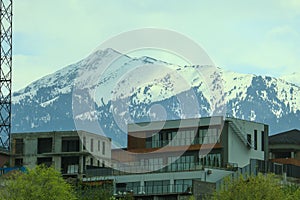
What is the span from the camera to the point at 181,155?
148500 millimetres

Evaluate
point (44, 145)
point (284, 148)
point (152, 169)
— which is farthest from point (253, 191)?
point (44, 145)

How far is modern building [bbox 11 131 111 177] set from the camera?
576 ft

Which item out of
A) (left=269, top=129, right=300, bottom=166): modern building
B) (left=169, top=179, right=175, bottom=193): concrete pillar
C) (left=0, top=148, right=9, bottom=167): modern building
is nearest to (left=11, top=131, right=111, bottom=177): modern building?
(left=0, top=148, right=9, bottom=167): modern building

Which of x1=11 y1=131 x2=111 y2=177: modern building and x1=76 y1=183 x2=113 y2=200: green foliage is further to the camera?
x1=11 y1=131 x2=111 y2=177: modern building

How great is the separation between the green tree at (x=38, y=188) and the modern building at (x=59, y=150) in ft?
184

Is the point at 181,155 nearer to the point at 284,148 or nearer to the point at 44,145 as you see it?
the point at 284,148

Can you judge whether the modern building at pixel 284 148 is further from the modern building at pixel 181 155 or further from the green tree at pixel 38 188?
the green tree at pixel 38 188

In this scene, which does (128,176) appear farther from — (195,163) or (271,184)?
(271,184)

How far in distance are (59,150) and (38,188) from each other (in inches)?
2525

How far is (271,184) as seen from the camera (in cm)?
10975

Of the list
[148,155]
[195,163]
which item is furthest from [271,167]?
[148,155]

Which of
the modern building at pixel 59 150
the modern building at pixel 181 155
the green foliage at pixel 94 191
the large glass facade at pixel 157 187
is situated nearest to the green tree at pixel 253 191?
the green foliage at pixel 94 191

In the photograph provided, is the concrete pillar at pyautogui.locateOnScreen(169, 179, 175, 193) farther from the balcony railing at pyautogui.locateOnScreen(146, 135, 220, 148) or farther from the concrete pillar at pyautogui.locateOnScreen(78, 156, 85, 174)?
the concrete pillar at pyautogui.locateOnScreen(78, 156, 85, 174)

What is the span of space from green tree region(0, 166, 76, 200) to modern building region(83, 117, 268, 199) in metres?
17.8
